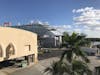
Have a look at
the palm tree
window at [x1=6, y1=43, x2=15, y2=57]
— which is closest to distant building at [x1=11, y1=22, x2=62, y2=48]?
window at [x1=6, y1=43, x2=15, y2=57]

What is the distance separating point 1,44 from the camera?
139ft

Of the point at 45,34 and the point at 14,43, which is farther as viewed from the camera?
the point at 45,34

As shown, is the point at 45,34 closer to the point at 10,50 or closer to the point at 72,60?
the point at 10,50

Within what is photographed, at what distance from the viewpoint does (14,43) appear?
49000 millimetres

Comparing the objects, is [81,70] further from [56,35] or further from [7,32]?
[56,35]

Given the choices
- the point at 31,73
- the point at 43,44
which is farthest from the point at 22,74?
the point at 43,44

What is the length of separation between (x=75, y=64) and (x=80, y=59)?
1995 millimetres

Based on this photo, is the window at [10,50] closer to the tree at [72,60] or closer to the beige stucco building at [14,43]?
the beige stucco building at [14,43]

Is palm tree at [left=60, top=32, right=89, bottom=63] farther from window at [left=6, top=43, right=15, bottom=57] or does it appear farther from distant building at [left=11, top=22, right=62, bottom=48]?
distant building at [left=11, top=22, right=62, bottom=48]

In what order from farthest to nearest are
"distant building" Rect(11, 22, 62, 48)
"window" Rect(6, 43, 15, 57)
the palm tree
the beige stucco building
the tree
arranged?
"distant building" Rect(11, 22, 62, 48) → "window" Rect(6, 43, 15, 57) → the beige stucco building → the palm tree → the tree

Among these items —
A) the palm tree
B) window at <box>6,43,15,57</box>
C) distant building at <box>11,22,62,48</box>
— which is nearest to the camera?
the palm tree

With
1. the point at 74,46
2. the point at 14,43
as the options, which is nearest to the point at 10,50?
the point at 14,43

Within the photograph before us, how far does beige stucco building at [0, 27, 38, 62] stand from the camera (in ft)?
142

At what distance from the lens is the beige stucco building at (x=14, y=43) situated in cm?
4322
